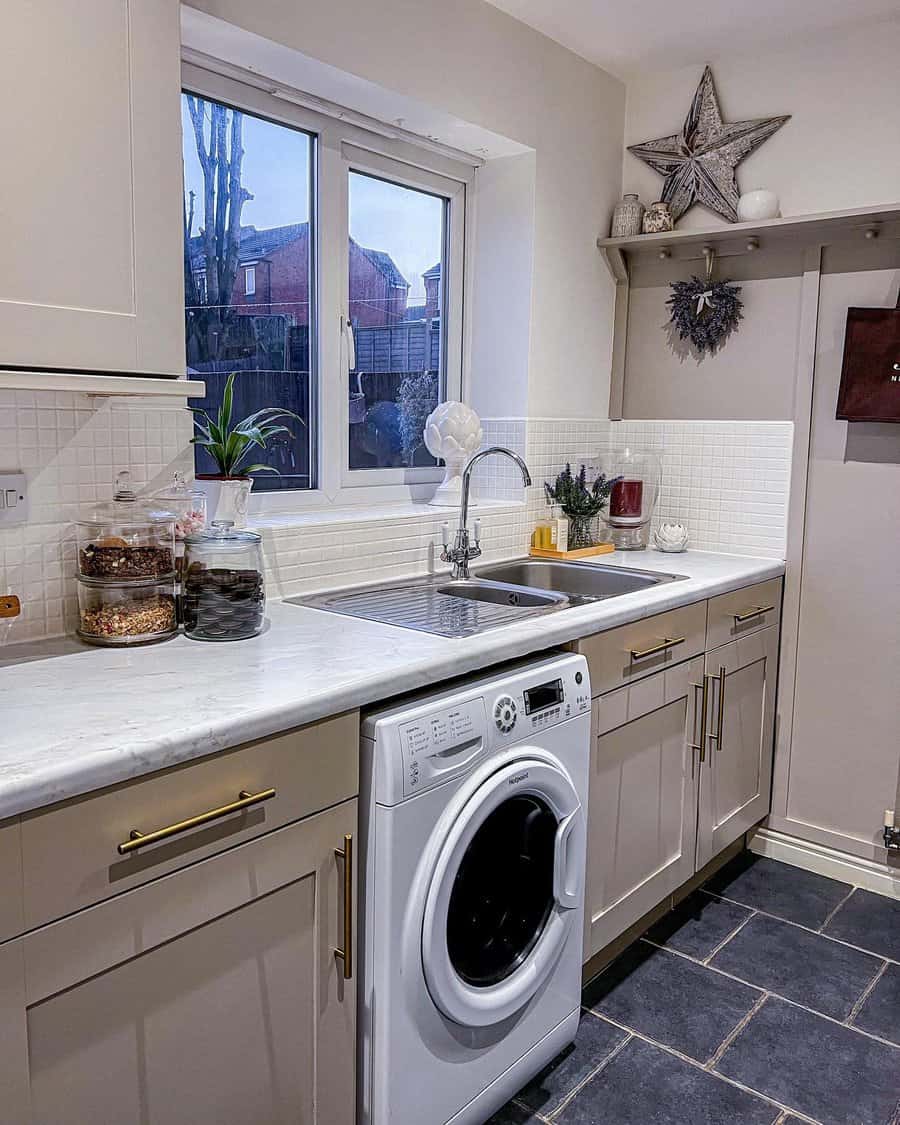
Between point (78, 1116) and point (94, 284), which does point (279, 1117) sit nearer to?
point (78, 1116)

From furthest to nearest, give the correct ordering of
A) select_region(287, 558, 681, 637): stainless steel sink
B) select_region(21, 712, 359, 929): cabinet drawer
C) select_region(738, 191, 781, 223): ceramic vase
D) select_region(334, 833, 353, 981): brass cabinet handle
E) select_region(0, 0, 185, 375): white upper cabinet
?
select_region(738, 191, 781, 223): ceramic vase < select_region(287, 558, 681, 637): stainless steel sink < select_region(334, 833, 353, 981): brass cabinet handle < select_region(0, 0, 185, 375): white upper cabinet < select_region(21, 712, 359, 929): cabinet drawer

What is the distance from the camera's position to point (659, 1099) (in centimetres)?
192

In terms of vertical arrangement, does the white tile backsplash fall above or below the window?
below

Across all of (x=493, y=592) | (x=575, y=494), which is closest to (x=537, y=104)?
(x=575, y=494)

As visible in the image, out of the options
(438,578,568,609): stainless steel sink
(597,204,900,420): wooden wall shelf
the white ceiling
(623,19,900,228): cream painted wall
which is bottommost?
(438,578,568,609): stainless steel sink

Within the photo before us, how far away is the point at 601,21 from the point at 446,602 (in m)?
1.70

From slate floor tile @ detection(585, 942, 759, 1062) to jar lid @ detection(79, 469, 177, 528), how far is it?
58.8 inches

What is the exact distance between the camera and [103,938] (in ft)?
3.85

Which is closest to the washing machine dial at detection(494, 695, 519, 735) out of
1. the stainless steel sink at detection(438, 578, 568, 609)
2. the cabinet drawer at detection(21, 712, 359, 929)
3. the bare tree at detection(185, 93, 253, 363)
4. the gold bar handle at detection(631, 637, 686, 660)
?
the cabinet drawer at detection(21, 712, 359, 929)

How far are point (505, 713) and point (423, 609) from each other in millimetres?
462

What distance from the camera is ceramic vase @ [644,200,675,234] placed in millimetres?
2953

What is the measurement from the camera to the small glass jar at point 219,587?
175 centimetres

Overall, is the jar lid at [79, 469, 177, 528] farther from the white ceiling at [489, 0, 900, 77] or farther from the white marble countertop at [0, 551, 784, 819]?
the white ceiling at [489, 0, 900, 77]

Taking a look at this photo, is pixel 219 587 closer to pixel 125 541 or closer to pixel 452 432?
pixel 125 541
